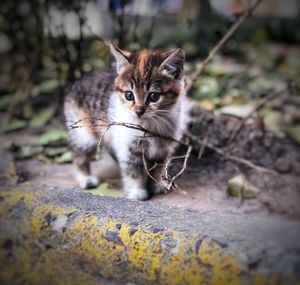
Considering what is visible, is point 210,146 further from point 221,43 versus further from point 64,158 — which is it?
point 64,158

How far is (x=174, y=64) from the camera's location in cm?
220

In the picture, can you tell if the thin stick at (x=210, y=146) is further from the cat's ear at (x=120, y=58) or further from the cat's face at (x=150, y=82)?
the cat's ear at (x=120, y=58)

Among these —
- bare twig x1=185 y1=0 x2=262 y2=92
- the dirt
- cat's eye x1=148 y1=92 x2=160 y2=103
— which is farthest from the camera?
bare twig x1=185 y1=0 x2=262 y2=92

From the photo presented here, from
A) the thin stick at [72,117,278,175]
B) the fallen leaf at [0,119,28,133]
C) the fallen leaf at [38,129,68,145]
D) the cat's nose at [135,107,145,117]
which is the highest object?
the cat's nose at [135,107,145,117]

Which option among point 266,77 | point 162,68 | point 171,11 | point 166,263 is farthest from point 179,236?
point 171,11

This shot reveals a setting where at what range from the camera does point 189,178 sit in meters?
2.30

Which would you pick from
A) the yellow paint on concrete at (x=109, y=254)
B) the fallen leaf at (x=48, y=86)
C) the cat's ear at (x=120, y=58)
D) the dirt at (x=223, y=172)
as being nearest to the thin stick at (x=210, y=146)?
the dirt at (x=223, y=172)

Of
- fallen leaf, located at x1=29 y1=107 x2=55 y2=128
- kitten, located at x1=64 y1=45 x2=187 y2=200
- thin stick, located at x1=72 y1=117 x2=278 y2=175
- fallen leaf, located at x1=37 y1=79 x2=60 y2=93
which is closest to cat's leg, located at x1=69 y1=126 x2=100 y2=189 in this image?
kitten, located at x1=64 y1=45 x2=187 y2=200

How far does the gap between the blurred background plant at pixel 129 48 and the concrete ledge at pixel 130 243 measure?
32.6 inches

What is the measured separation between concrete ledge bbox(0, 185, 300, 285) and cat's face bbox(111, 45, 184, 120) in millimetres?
456

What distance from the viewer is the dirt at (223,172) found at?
2.12 meters

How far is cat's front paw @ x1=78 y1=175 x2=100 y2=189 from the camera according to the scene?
2.55 metres

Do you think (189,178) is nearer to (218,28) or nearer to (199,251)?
(199,251)

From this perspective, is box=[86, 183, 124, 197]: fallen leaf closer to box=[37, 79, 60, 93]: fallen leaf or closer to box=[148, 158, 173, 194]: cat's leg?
box=[148, 158, 173, 194]: cat's leg
